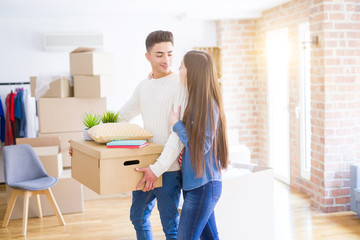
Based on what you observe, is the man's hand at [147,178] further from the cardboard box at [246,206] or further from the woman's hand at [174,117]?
the cardboard box at [246,206]

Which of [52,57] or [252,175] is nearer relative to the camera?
[252,175]

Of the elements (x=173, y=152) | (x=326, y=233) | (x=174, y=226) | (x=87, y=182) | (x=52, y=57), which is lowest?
(x=326, y=233)

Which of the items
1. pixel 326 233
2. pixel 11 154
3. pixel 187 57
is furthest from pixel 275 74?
pixel 187 57

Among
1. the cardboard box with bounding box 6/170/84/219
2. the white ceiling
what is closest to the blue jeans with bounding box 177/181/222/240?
the cardboard box with bounding box 6/170/84/219

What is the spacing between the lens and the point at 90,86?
5016mm

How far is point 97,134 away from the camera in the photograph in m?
2.24

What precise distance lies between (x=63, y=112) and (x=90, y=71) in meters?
0.58

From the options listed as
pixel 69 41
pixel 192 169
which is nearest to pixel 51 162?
pixel 69 41

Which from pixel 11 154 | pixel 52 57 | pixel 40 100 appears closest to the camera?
pixel 11 154

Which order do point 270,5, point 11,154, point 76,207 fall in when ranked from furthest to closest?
point 270,5
point 76,207
point 11,154

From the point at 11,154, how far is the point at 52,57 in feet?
6.88

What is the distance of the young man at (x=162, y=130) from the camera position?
2.19 metres

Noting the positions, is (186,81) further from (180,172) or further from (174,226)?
(174,226)

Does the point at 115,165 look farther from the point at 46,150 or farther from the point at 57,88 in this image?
the point at 57,88
